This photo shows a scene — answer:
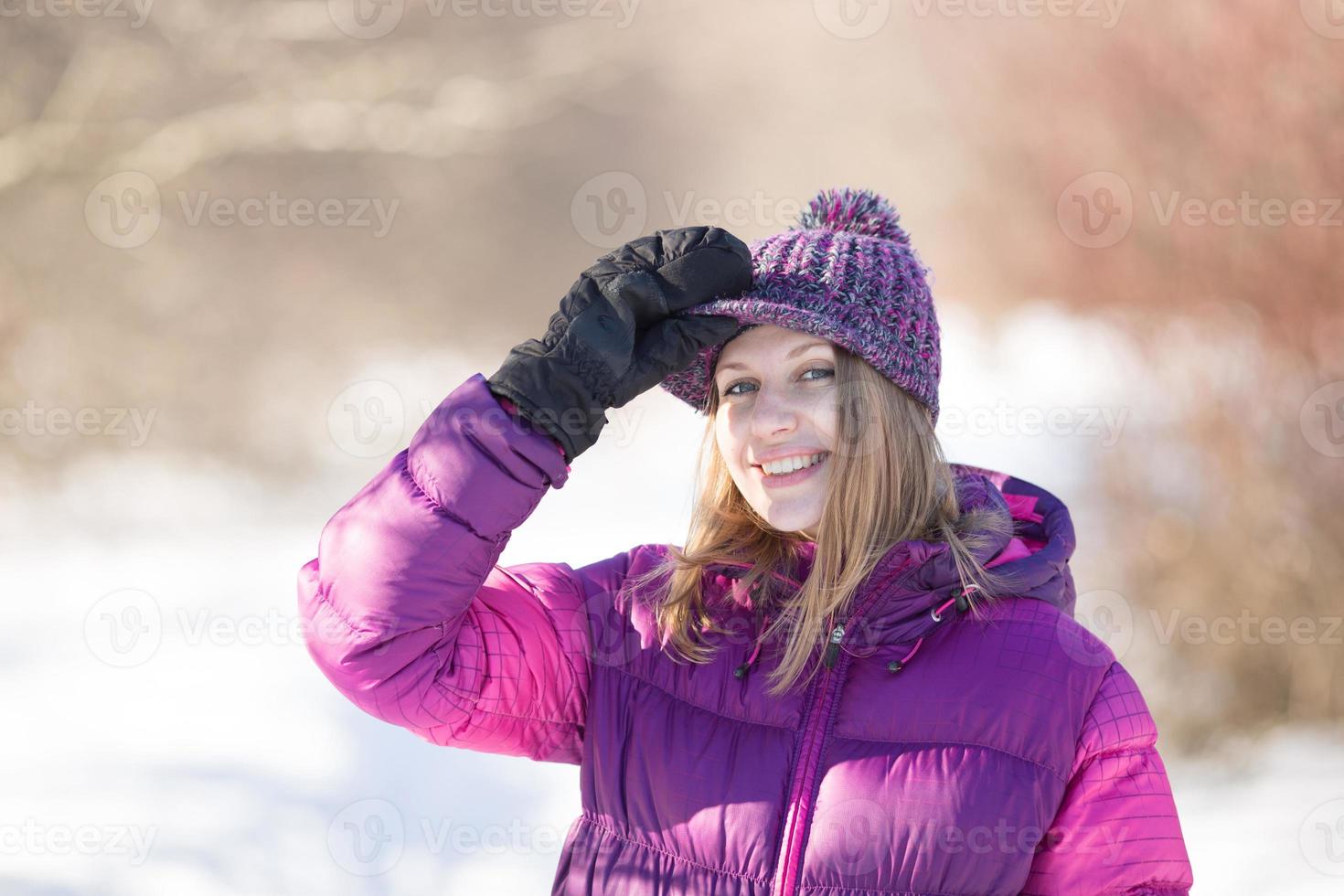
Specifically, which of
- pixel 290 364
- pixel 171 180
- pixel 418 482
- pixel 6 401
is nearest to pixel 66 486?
pixel 6 401

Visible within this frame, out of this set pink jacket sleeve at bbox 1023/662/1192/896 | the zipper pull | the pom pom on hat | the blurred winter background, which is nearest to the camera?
pink jacket sleeve at bbox 1023/662/1192/896

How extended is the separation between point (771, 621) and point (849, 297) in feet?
1.67

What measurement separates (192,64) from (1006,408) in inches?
145

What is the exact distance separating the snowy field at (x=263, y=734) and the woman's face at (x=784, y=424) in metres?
1.49

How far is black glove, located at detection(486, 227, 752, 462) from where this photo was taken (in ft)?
4.82

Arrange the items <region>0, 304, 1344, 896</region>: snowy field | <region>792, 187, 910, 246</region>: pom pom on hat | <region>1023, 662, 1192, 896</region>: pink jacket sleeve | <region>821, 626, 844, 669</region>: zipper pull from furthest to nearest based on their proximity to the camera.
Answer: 1. <region>0, 304, 1344, 896</region>: snowy field
2. <region>792, 187, 910, 246</region>: pom pom on hat
3. <region>821, 626, 844, 669</region>: zipper pull
4. <region>1023, 662, 1192, 896</region>: pink jacket sleeve

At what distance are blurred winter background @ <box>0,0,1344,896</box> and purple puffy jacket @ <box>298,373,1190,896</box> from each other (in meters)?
1.98

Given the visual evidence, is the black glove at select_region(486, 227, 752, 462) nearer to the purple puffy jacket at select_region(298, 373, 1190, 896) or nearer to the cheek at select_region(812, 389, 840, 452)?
the purple puffy jacket at select_region(298, 373, 1190, 896)

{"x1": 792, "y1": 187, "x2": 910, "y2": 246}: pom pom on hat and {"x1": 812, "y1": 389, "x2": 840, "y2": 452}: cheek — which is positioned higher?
{"x1": 792, "y1": 187, "x2": 910, "y2": 246}: pom pom on hat

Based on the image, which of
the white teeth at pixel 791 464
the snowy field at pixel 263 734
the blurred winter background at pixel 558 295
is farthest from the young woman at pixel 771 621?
the blurred winter background at pixel 558 295

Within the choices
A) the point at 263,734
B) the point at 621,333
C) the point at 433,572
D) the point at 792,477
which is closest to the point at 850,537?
the point at 792,477

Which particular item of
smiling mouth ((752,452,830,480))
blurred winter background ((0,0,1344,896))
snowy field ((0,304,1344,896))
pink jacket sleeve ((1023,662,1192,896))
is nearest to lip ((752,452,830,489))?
smiling mouth ((752,452,830,480))

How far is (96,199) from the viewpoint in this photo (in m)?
4.64

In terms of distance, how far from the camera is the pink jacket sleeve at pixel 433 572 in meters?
1.44
